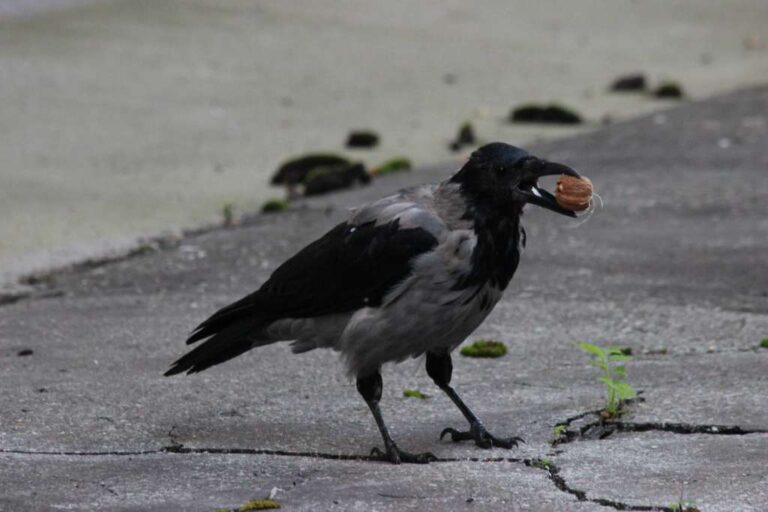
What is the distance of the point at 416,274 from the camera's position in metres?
5.02

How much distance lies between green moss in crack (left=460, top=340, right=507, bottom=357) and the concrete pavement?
2.1 inches

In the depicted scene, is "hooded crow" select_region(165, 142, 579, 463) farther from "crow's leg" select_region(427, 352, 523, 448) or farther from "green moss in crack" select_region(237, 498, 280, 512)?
"green moss in crack" select_region(237, 498, 280, 512)

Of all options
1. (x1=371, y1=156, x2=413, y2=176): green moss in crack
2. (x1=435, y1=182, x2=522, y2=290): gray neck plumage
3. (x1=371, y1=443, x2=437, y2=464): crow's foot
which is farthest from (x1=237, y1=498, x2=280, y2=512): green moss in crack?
(x1=371, y1=156, x2=413, y2=176): green moss in crack

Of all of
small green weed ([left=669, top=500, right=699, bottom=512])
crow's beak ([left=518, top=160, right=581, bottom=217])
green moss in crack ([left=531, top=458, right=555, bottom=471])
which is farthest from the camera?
crow's beak ([left=518, top=160, right=581, bottom=217])

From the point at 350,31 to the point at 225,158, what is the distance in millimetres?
3835

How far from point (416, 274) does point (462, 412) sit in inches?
21.6

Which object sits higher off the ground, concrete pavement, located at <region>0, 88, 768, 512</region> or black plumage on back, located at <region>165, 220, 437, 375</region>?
black plumage on back, located at <region>165, 220, 437, 375</region>

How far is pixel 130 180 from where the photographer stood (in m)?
9.39

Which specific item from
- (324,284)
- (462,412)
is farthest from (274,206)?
(462,412)

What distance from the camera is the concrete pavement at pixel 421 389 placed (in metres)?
4.66

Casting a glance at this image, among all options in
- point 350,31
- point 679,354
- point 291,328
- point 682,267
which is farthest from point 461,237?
point 350,31

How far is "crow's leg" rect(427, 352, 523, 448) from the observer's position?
5.12 m

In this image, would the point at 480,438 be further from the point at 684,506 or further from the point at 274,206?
the point at 274,206

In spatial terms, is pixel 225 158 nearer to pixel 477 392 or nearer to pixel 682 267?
pixel 682 267
